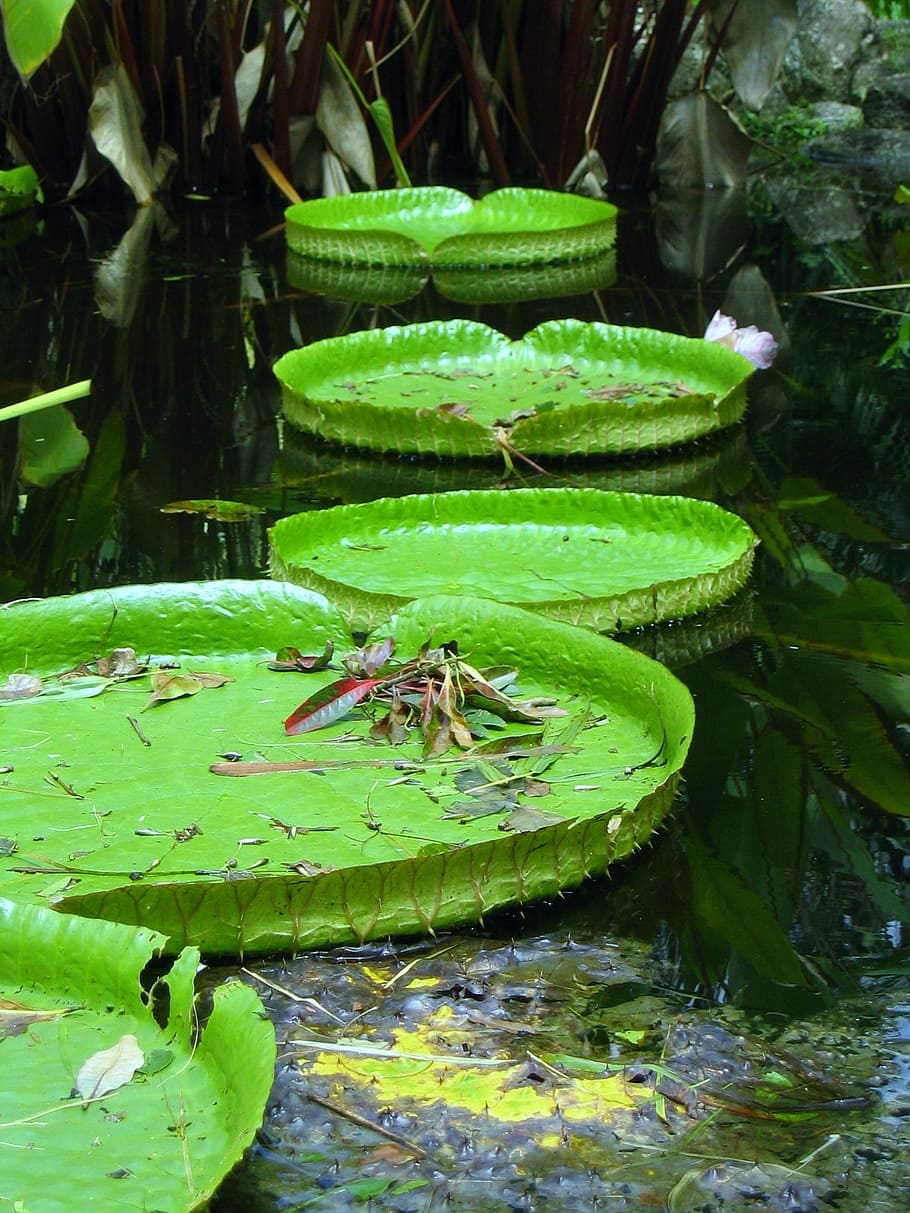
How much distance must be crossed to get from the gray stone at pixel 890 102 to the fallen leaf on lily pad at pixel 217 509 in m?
6.02

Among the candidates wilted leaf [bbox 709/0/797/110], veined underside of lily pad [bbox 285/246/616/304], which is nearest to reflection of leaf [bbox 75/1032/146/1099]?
veined underside of lily pad [bbox 285/246/616/304]

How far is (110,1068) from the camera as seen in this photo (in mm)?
1177

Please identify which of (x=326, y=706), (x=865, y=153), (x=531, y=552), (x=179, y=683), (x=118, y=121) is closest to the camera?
(x=326, y=706)

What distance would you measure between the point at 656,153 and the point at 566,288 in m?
2.17

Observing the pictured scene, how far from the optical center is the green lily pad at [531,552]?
7.24 ft

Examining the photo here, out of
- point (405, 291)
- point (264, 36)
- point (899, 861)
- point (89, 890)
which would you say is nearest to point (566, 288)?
point (405, 291)

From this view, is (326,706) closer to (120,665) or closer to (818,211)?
(120,665)

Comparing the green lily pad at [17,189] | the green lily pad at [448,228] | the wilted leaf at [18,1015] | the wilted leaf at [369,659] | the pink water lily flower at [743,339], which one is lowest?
the wilted leaf at [18,1015]

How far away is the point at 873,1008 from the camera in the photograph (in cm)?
142

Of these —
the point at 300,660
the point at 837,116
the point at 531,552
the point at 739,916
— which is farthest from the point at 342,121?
the point at 739,916

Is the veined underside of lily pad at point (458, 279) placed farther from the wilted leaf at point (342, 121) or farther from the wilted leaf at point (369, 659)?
the wilted leaf at point (369, 659)

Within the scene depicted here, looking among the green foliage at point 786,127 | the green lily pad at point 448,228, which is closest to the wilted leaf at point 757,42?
the green lily pad at point 448,228

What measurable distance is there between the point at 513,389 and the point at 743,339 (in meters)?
0.54

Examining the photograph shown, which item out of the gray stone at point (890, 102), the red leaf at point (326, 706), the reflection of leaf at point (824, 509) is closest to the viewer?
the red leaf at point (326, 706)
